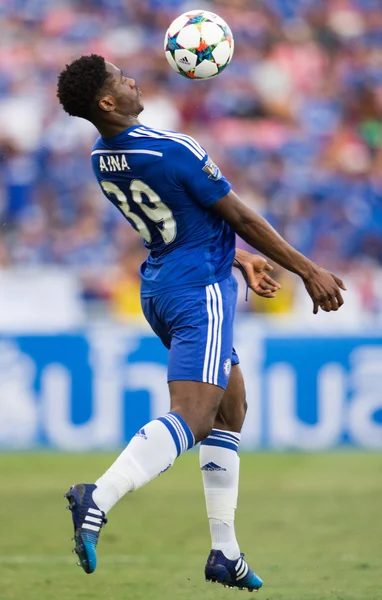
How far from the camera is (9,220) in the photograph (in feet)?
44.3

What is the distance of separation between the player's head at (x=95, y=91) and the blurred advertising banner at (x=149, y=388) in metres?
6.61

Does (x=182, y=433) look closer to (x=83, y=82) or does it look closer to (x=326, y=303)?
(x=326, y=303)

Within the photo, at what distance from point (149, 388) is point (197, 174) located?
6.71m

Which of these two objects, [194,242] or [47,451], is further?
[47,451]

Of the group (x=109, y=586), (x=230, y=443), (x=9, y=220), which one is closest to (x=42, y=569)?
(x=109, y=586)

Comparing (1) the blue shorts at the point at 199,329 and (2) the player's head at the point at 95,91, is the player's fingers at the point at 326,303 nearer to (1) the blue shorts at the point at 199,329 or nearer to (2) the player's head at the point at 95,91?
(1) the blue shorts at the point at 199,329

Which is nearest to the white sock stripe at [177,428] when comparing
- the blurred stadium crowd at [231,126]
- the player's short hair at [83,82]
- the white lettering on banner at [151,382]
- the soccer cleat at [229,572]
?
the soccer cleat at [229,572]

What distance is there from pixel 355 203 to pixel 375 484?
5.53 m

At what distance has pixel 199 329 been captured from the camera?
16.0ft

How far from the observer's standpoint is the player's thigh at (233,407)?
212 inches

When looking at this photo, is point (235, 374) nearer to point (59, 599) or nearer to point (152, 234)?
point (152, 234)

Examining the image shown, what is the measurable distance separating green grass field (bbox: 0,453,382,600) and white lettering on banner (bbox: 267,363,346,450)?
221 mm

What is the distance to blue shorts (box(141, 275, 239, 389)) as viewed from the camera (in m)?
4.83

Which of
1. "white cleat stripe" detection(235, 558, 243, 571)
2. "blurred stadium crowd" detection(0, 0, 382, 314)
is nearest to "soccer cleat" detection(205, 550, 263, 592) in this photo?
"white cleat stripe" detection(235, 558, 243, 571)
